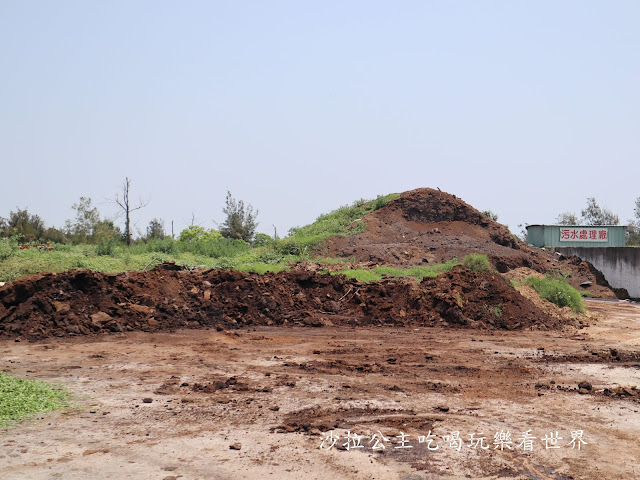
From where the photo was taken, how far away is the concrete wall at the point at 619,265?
2678cm

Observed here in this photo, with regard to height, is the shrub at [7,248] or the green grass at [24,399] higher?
the shrub at [7,248]

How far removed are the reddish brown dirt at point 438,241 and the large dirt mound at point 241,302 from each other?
22.5 feet

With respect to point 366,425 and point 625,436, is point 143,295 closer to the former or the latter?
point 366,425

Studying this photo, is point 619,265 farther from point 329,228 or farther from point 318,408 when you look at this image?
point 318,408

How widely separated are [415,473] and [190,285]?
1101 cm

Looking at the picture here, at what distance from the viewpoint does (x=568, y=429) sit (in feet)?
23.0

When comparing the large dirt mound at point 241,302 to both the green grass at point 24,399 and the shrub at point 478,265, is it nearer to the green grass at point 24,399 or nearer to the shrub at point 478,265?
the shrub at point 478,265

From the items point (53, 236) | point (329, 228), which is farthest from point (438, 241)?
point (53, 236)

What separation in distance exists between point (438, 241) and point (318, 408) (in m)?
20.6

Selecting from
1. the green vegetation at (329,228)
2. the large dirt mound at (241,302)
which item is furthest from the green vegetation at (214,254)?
the large dirt mound at (241,302)

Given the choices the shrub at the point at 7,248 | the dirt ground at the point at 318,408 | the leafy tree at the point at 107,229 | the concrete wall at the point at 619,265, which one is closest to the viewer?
the dirt ground at the point at 318,408

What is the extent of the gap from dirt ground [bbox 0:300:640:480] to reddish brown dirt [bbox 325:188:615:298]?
38.7 ft

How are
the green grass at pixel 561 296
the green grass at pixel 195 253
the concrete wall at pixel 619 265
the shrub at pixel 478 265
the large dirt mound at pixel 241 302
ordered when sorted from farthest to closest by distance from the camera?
the concrete wall at pixel 619 265 < the green grass at pixel 195 253 < the shrub at pixel 478 265 < the green grass at pixel 561 296 < the large dirt mound at pixel 241 302

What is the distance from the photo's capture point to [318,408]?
769 centimetres
